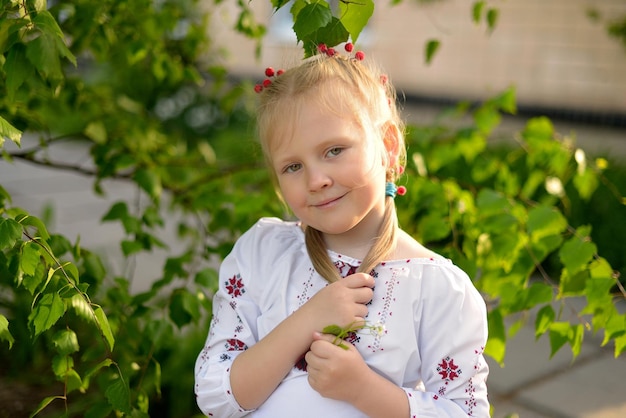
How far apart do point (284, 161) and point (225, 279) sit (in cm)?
35

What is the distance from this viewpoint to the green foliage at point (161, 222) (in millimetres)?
1665

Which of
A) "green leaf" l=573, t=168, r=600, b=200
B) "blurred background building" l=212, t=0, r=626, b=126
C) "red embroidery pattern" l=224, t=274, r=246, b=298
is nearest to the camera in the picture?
"red embroidery pattern" l=224, t=274, r=246, b=298

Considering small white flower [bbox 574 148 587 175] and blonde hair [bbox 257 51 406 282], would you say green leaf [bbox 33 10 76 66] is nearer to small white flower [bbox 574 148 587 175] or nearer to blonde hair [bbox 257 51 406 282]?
blonde hair [bbox 257 51 406 282]

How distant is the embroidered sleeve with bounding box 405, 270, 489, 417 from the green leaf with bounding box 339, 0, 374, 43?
54cm

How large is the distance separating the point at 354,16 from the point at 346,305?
0.58 m

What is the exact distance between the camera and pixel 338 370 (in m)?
1.60

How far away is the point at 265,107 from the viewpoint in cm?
177

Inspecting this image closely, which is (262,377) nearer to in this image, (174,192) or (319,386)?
(319,386)

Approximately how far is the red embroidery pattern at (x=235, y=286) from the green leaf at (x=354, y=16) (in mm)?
610

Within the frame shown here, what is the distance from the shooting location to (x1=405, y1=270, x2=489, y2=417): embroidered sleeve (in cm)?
165

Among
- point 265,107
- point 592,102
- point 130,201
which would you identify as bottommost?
point 592,102

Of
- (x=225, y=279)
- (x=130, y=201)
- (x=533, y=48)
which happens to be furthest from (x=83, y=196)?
(x=533, y=48)

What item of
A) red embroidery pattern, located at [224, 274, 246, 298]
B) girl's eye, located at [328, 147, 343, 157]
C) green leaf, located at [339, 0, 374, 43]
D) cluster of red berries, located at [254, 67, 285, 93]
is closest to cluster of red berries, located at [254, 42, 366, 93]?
cluster of red berries, located at [254, 67, 285, 93]

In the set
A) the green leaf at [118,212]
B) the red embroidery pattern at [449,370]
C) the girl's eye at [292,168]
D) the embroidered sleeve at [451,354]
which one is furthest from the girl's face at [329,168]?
the green leaf at [118,212]
